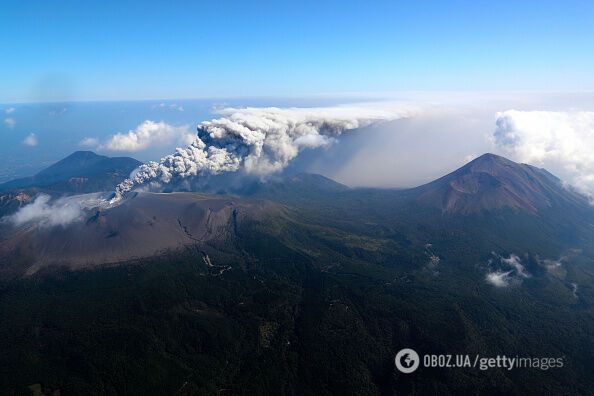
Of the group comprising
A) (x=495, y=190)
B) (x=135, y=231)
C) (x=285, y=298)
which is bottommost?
(x=285, y=298)

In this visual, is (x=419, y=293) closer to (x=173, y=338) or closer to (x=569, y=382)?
(x=569, y=382)

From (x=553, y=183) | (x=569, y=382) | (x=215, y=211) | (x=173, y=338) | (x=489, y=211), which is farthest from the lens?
(x=553, y=183)

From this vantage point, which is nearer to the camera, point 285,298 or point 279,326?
point 279,326

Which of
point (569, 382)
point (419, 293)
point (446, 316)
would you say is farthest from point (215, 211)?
point (569, 382)

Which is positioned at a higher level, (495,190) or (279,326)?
(495,190)

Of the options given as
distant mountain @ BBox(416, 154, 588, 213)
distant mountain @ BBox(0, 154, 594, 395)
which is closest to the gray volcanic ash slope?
distant mountain @ BBox(0, 154, 594, 395)

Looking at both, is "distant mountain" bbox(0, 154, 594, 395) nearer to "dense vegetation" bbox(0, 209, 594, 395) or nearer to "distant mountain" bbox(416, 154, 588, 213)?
"dense vegetation" bbox(0, 209, 594, 395)

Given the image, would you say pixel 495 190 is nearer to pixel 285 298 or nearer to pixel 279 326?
pixel 285 298

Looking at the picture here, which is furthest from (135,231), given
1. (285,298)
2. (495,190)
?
(495,190)
